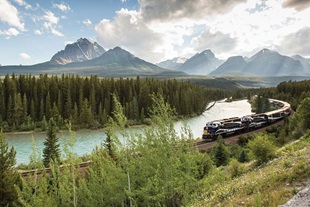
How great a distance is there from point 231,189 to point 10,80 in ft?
281

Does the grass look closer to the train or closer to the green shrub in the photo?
the green shrub

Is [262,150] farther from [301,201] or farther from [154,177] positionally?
[301,201]

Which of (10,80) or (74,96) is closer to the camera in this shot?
(10,80)

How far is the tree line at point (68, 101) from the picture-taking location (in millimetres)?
74831

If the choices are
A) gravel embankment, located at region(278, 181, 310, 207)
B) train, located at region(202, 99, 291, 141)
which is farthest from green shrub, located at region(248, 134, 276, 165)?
train, located at region(202, 99, 291, 141)

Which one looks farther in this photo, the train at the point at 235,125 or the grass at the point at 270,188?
the train at the point at 235,125

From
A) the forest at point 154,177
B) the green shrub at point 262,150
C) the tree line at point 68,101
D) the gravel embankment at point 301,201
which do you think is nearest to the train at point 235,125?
the green shrub at point 262,150

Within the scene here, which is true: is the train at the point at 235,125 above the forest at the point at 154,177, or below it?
below

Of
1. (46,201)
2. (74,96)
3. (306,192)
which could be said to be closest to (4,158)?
(46,201)

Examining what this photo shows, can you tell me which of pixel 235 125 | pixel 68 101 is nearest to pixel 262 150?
pixel 235 125

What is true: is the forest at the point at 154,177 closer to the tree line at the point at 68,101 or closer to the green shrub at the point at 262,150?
the green shrub at the point at 262,150

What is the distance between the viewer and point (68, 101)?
80.9 metres

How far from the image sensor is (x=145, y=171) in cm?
1775

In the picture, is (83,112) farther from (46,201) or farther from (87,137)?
(46,201)
